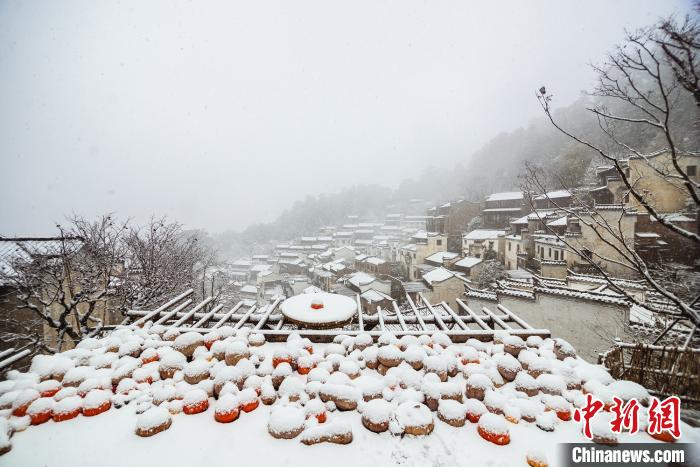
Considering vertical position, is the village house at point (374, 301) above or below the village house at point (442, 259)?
below

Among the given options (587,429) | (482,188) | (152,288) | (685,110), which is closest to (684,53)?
(587,429)

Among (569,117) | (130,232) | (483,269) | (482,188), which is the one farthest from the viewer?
(482,188)

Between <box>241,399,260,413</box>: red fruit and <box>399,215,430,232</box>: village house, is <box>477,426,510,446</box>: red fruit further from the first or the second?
<box>399,215,430,232</box>: village house

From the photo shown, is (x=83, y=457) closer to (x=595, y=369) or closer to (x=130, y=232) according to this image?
(x=595, y=369)

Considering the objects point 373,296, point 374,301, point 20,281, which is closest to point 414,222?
point 373,296

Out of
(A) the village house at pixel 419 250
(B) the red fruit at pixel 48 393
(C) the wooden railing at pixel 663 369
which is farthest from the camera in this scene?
(A) the village house at pixel 419 250

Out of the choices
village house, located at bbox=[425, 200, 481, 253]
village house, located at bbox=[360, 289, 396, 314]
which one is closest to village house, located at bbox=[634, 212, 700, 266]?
village house, located at bbox=[360, 289, 396, 314]

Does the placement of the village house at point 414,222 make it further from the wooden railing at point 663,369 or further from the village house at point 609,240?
the wooden railing at point 663,369

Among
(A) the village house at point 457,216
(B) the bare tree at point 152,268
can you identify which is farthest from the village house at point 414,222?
(B) the bare tree at point 152,268

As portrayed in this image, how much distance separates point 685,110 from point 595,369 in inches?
1566

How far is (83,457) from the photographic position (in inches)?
71.0

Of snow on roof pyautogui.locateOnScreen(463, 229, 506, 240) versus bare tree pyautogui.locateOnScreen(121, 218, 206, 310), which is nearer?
bare tree pyautogui.locateOnScreen(121, 218, 206, 310)

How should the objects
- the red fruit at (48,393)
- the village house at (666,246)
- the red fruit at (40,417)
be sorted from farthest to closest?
the village house at (666,246) → the red fruit at (48,393) → the red fruit at (40,417)

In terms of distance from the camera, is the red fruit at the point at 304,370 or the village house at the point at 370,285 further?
the village house at the point at 370,285
